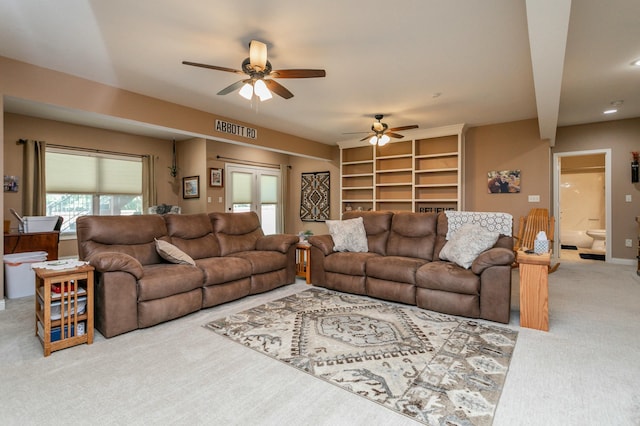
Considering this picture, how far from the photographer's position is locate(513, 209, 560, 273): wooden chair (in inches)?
200

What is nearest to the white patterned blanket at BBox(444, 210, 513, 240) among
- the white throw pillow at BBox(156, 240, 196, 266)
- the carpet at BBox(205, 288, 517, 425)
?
the carpet at BBox(205, 288, 517, 425)

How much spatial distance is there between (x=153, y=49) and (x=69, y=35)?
2.13 ft

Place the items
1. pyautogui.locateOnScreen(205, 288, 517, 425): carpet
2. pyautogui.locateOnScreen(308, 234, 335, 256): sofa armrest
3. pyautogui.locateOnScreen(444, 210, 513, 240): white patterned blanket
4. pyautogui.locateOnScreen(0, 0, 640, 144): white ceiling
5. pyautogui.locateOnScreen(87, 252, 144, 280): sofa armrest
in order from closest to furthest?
pyautogui.locateOnScreen(205, 288, 517, 425): carpet, pyautogui.locateOnScreen(0, 0, 640, 144): white ceiling, pyautogui.locateOnScreen(87, 252, 144, 280): sofa armrest, pyautogui.locateOnScreen(444, 210, 513, 240): white patterned blanket, pyautogui.locateOnScreen(308, 234, 335, 256): sofa armrest

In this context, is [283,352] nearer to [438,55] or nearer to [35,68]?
[438,55]

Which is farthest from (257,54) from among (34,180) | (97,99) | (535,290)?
(34,180)

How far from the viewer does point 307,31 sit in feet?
9.06

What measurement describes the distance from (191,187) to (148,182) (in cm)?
85

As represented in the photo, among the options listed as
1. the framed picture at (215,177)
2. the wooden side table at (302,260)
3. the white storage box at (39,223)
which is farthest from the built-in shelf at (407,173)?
the white storage box at (39,223)

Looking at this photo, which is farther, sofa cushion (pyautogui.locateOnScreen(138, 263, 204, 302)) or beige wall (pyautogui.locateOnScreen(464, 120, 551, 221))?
beige wall (pyautogui.locateOnScreen(464, 120, 551, 221))

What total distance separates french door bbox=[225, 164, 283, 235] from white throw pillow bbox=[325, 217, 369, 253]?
3623mm

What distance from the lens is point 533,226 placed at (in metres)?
5.21

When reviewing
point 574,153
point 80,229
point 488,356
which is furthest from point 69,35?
point 574,153

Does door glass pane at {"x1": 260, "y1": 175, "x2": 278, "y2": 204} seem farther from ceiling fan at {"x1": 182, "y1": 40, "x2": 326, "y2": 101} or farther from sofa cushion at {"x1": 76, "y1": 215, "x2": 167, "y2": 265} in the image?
ceiling fan at {"x1": 182, "y1": 40, "x2": 326, "y2": 101}

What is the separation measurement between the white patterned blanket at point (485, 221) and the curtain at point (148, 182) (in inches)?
230
